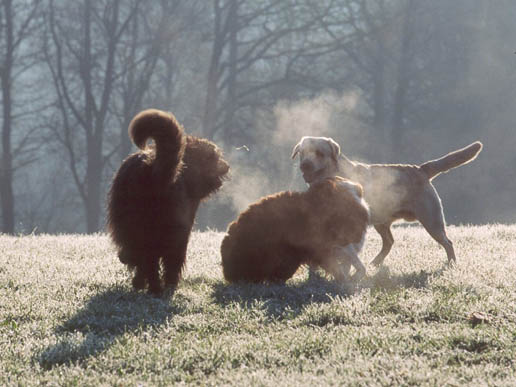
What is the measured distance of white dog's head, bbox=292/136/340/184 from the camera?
7305mm

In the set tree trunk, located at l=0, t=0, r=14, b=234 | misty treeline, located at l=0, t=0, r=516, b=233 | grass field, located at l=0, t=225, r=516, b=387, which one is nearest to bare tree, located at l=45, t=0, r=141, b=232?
misty treeline, located at l=0, t=0, r=516, b=233

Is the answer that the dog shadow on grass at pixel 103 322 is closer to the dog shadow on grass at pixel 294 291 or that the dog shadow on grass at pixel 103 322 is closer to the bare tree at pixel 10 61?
the dog shadow on grass at pixel 294 291

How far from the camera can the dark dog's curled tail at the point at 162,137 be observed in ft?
17.5

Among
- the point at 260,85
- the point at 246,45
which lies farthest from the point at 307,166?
the point at 246,45

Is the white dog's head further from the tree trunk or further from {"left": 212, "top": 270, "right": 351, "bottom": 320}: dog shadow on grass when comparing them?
the tree trunk

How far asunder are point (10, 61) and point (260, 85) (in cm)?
972

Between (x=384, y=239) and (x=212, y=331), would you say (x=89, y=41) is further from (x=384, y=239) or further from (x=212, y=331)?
(x=212, y=331)

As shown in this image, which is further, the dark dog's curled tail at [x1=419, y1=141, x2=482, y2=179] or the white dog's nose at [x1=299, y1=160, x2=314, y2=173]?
the dark dog's curled tail at [x1=419, y1=141, x2=482, y2=179]

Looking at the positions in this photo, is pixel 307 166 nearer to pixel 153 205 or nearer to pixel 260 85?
pixel 153 205

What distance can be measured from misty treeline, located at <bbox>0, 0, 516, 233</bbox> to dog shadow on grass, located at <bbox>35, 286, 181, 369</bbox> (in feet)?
45.0

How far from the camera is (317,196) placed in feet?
20.3

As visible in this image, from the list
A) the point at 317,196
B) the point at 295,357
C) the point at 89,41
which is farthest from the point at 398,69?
the point at 295,357

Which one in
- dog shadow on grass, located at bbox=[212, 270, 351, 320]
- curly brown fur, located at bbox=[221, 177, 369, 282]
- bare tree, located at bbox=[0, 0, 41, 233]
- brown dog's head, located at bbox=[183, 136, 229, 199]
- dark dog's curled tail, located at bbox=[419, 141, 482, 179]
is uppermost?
bare tree, located at bbox=[0, 0, 41, 233]

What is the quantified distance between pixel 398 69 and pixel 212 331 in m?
27.0
